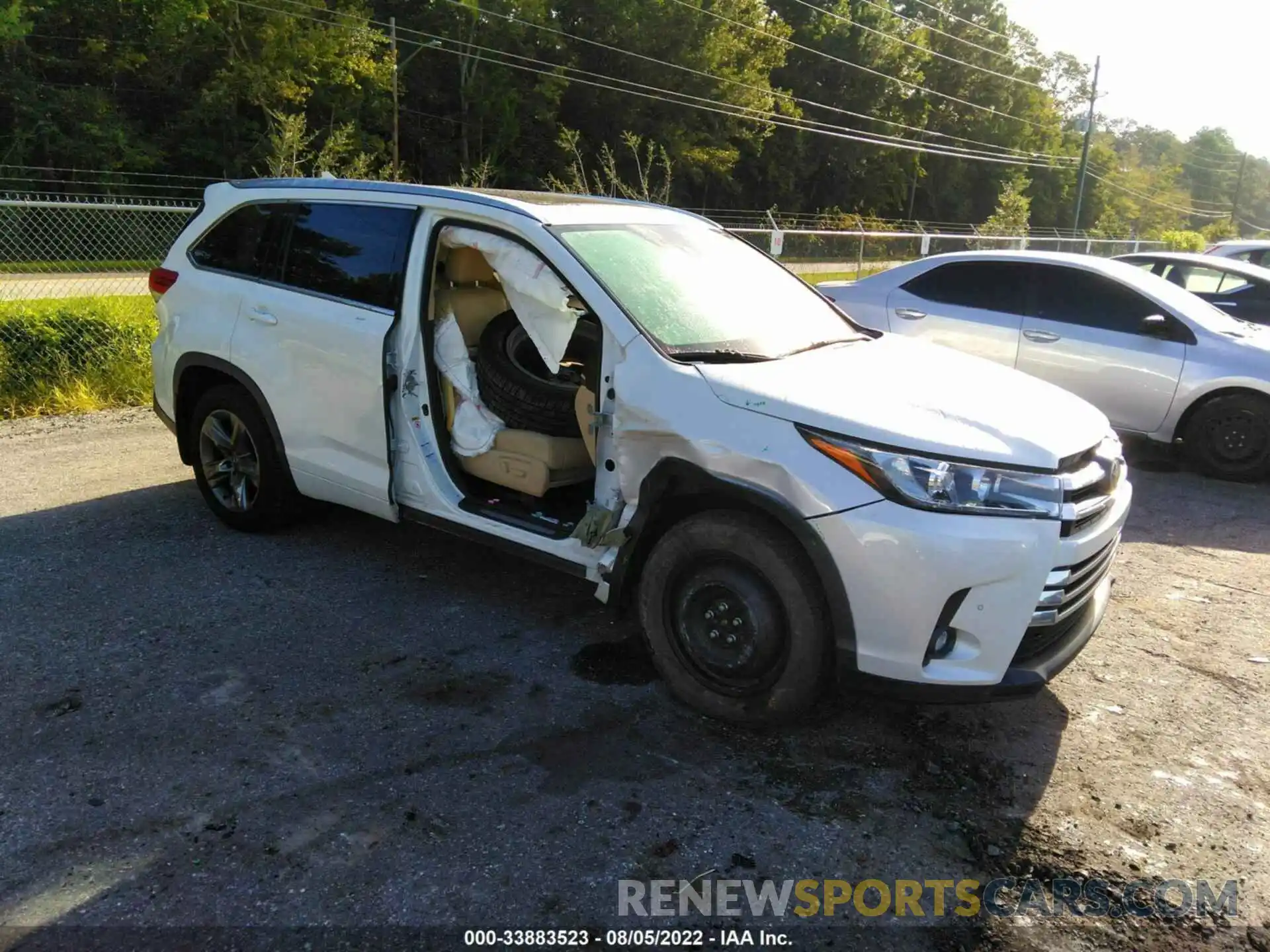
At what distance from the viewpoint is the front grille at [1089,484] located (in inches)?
124

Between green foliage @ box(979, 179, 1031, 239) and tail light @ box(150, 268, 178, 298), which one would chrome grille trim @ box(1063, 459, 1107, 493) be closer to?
tail light @ box(150, 268, 178, 298)

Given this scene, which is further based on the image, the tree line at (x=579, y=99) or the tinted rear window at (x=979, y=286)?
the tree line at (x=579, y=99)

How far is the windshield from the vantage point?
378 centimetres

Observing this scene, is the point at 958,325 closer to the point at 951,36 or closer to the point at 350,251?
the point at 350,251

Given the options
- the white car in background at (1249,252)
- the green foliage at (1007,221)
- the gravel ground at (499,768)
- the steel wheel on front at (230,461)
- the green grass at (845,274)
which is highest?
the green foliage at (1007,221)

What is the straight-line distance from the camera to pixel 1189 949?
8.26ft

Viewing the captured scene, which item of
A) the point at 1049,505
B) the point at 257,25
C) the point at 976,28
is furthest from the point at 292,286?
the point at 976,28

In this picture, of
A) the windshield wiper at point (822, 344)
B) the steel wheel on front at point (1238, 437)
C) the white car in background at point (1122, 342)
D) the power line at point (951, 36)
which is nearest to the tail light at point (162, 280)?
the windshield wiper at point (822, 344)

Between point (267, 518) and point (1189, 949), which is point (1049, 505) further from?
point (267, 518)

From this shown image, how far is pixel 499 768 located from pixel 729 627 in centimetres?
93

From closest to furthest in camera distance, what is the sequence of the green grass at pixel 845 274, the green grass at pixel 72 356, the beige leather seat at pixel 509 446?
the beige leather seat at pixel 509 446, the green grass at pixel 72 356, the green grass at pixel 845 274

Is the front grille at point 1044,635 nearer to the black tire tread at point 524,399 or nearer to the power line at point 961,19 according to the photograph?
the black tire tread at point 524,399

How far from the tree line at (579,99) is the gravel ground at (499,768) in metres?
13.6

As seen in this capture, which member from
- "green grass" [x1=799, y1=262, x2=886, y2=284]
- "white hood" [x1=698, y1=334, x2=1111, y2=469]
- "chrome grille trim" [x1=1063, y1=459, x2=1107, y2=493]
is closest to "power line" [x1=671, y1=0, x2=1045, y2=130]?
"green grass" [x1=799, y1=262, x2=886, y2=284]
